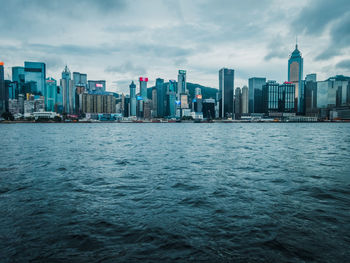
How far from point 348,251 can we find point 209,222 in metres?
5.11

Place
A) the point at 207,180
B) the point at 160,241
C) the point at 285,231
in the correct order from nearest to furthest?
1. the point at 160,241
2. the point at 285,231
3. the point at 207,180

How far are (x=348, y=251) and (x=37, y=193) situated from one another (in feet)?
53.6

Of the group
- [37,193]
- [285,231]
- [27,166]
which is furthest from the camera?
[27,166]

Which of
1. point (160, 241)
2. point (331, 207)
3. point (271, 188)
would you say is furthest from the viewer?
point (271, 188)

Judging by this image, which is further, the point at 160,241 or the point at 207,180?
the point at 207,180

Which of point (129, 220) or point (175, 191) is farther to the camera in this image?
point (175, 191)

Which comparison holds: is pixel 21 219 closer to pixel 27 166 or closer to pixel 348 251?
pixel 348 251

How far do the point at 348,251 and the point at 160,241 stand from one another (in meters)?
6.66

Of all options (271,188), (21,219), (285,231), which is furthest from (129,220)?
(271,188)

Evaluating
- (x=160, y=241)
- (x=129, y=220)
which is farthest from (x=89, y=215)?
(x=160, y=241)

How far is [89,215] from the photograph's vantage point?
1130 centimetres

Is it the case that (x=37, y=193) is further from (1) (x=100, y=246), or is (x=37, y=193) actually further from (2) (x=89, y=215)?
(1) (x=100, y=246)

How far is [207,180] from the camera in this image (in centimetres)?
1827

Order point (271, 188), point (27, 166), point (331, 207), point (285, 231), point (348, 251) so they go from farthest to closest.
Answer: point (27, 166), point (271, 188), point (331, 207), point (285, 231), point (348, 251)
